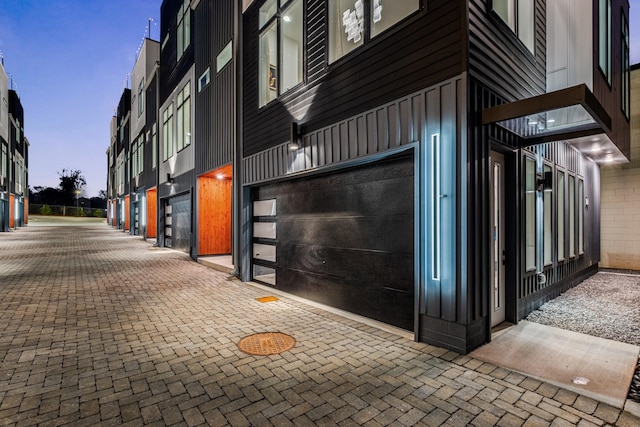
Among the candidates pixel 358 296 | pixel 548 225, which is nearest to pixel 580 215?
pixel 548 225

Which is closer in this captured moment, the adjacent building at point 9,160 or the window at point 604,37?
the window at point 604,37

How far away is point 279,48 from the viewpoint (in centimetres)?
762

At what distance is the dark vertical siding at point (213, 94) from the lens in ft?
32.7

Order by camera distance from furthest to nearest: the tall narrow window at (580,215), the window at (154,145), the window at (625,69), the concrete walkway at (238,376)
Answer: the window at (154,145) → the window at (625,69) → the tall narrow window at (580,215) → the concrete walkway at (238,376)

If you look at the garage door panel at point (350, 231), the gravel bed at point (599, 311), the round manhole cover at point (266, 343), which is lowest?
the gravel bed at point (599, 311)

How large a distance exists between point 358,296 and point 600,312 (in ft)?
14.1

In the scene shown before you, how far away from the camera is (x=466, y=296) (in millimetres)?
3867

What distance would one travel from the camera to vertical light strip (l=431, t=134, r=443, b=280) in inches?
160

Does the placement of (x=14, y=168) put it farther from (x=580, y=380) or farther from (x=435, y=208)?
(x=580, y=380)

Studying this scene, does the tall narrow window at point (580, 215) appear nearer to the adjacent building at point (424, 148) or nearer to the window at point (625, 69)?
the adjacent building at point (424, 148)

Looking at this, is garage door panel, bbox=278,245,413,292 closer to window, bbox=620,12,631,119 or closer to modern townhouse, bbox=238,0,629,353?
modern townhouse, bbox=238,0,629,353

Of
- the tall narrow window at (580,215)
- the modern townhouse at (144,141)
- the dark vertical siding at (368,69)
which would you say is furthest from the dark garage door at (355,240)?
the modern townhouse at (144,141)

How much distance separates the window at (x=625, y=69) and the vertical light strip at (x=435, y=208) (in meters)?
9.06

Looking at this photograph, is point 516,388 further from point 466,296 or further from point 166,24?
point 166,24
